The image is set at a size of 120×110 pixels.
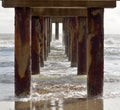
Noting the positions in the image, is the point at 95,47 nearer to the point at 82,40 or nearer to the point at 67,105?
the point at 67,105

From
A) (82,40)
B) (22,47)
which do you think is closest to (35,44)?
(82,40)

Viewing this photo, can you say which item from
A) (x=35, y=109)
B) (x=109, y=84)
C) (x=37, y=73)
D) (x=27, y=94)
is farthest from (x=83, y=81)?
(x=35, y=109)

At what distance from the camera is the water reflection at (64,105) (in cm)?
768

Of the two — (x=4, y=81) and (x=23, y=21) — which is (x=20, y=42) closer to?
(x=23, y=21)

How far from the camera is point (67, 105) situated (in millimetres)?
7867

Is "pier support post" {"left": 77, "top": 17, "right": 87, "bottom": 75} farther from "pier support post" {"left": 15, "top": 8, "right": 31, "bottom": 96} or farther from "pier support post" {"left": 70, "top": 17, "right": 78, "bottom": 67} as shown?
"pier support post" {"left": 15, "top": 8, "right": 31, "bottom": 96}

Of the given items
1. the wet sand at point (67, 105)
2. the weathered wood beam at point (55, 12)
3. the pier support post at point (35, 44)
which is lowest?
the wet sand at point (67, 105)

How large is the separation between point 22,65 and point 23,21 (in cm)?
93

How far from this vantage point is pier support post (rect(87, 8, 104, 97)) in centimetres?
828

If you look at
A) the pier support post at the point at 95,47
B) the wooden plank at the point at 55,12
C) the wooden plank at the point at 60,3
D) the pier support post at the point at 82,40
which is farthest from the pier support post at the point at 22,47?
the pier support post at the point at 82,40

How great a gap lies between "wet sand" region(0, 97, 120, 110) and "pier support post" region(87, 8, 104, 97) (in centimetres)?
46

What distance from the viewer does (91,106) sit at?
786cm

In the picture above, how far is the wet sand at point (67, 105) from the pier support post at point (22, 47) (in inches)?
19.3

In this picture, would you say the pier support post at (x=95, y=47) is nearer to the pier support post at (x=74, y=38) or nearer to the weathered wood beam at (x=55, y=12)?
the weathered wood beam at (x=55, y=12)
